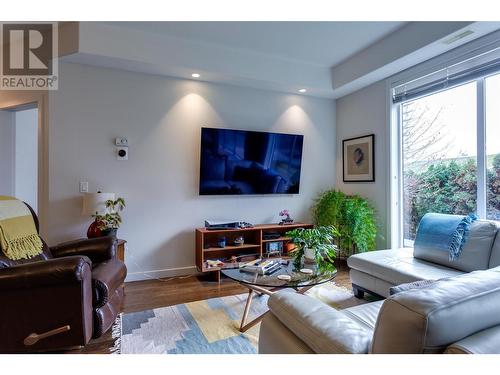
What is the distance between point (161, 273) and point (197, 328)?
4.60 ft

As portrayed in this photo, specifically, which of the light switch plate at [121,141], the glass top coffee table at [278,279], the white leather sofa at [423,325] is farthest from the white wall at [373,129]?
the light switch plate at [121,141]

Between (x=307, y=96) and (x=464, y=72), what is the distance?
1967 millimetres

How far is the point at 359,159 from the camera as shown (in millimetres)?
3969

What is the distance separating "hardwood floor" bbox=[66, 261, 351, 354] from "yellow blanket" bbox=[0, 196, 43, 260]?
3.09 ft

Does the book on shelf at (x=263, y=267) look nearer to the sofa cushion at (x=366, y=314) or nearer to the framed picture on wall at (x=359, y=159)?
the sofa cushion at (x=366, y=314)

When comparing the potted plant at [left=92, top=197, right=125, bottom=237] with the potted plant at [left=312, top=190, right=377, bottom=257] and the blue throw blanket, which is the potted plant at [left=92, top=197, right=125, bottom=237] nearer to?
the potted plant at [left=312, top=190, right=377, bottom=257]

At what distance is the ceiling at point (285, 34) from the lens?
9.27 ft

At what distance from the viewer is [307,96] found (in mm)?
4195

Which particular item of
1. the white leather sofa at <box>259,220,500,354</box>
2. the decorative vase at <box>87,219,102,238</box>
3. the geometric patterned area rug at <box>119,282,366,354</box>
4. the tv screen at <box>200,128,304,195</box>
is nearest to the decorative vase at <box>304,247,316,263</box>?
the geometric patterned area rug at <box>119,282,366,354</box>

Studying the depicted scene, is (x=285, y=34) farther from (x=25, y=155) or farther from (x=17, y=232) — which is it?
(x=25, y=155)

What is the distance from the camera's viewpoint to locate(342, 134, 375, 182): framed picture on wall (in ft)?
Answer: 12.4

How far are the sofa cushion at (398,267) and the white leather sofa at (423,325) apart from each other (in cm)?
131

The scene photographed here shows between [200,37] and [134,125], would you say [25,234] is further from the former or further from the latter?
[200,37]
